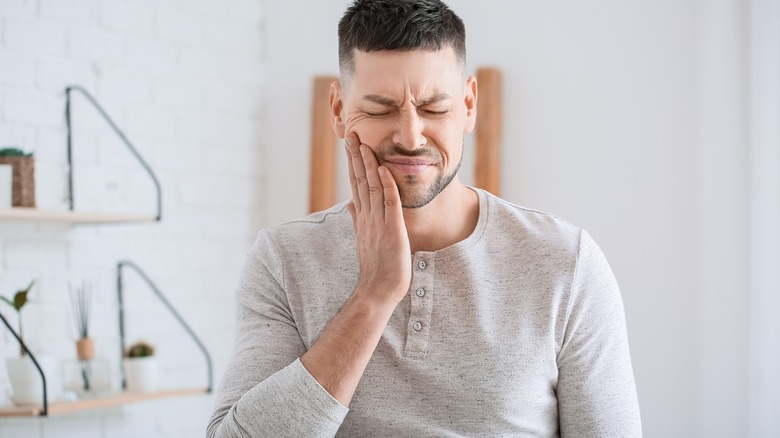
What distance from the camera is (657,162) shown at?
92.3 inches

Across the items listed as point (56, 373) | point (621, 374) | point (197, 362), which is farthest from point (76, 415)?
point (621, 374)

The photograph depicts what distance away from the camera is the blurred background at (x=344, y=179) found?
2.16 meters

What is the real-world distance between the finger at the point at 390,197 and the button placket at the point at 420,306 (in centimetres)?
10

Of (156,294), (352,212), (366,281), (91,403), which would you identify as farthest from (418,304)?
(156,294)

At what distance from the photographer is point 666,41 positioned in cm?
235

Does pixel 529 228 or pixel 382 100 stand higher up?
pixel 382 100

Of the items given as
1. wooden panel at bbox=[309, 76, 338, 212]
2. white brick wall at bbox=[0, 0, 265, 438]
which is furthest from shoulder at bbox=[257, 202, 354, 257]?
wooden panel at bbox=[309, 76, 338, 212]

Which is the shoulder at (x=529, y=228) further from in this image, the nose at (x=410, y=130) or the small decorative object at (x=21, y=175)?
the small decorative object at (x=21, y=175)

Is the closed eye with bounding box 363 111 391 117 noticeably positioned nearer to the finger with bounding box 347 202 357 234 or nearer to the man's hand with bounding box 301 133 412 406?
the man's hand with bounding box 301 133 412 406

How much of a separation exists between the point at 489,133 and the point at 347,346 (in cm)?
133

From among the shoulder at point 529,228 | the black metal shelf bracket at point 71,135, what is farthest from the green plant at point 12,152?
the shoulder at point 529,228

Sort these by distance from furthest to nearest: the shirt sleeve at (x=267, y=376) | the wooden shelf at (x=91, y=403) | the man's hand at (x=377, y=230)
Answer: the wooden shelf at (x=91, y=403), the man's hand at (x=377, y=230), the shirt sleeve at (x=267, y=376)

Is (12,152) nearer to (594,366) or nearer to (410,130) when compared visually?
(410,130)

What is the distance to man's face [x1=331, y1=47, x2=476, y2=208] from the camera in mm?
1562
